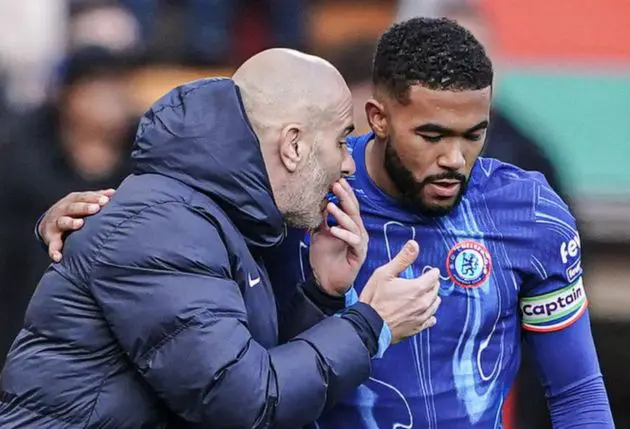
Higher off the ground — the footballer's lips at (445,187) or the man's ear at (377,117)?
the man's ear at (377,117)

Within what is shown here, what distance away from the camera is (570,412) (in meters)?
2.89

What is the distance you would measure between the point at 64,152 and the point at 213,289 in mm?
2409

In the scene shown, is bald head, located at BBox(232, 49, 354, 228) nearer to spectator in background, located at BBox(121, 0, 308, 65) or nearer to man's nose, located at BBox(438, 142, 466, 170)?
man's nose, located at BBox(438, 142, 466, 170)

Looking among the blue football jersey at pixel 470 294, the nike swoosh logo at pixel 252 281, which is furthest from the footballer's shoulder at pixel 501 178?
the nike swoosh logo at pixel 252 281

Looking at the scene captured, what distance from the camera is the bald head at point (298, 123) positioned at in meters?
2.59

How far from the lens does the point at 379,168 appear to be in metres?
2.90

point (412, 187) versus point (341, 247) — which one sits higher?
point (412, 187)

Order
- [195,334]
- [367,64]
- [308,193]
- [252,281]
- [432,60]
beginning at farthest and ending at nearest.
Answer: [367,64] → [432,60] → [308,193] → [252,281] → [195,334]

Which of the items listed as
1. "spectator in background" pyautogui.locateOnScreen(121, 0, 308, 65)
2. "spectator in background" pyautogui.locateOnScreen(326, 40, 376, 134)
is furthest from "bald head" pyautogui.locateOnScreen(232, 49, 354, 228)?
"spectator in background" pyautogui.locateOnScreen(121, 0, 308, 65)

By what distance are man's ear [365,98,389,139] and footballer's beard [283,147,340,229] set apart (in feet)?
0.65

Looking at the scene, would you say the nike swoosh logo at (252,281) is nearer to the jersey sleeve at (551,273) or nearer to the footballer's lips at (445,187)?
the footballer's lips at (445,187)

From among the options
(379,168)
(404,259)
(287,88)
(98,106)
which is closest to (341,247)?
(404,259)

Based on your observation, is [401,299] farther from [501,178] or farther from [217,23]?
[217,23]

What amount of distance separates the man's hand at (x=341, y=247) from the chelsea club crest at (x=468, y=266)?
9.1 inches
